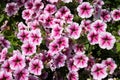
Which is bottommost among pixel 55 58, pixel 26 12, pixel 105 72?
pixel 105 72

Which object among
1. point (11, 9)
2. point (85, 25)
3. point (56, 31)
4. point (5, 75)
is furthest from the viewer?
point (11, 9)

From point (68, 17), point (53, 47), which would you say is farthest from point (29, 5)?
point (53, 47)

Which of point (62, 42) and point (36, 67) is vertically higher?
point (62, 42)

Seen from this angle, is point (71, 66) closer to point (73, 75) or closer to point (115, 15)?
point (73, 75)

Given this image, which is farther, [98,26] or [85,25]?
[85,25]

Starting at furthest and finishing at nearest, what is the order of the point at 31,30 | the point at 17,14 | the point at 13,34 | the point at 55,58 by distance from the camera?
the point at 17,14 → the point at 13,34 → the point at 31,30 → the point at 55,58

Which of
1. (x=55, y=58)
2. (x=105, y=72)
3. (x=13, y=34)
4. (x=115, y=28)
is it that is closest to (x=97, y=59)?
(x=105, y=72)

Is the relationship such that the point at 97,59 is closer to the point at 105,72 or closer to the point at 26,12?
the point at 105,72
